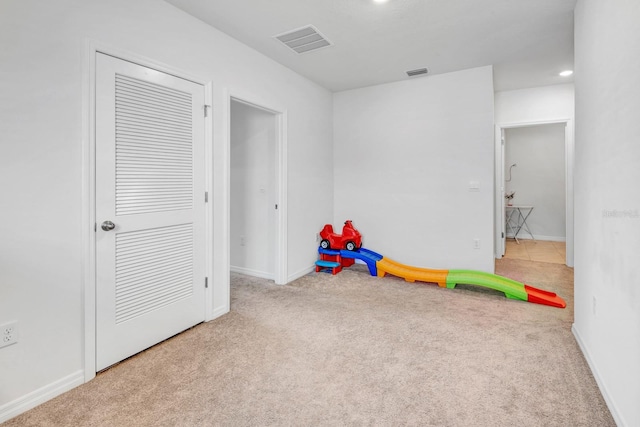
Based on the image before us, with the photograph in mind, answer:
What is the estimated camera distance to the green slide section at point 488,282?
323 centimetres

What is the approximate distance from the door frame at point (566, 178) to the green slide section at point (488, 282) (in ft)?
5.91

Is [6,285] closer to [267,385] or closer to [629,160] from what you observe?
[267,385]

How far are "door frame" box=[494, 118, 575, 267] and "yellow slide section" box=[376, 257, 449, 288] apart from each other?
1.97 metres

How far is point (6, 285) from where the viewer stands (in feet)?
5.25

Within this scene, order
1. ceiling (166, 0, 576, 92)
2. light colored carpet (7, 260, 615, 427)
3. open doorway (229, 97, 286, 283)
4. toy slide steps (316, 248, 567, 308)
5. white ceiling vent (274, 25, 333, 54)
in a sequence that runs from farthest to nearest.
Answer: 1. open doorway (229, 97, 286, 283)
2. toy slide steps (316, 248, 567, 308)
3. white ceiling vent (274, 25, 333, 54)
4. ceiling (166, 0, 576, 92)
5. light colored carpet (7, 260, 615, 427)

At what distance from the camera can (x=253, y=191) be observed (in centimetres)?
409

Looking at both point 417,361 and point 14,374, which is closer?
point 14,374

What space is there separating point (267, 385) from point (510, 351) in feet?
5.52

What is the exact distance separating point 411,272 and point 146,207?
115 inches

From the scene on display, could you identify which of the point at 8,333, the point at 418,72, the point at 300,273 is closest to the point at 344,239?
the point at 300,273

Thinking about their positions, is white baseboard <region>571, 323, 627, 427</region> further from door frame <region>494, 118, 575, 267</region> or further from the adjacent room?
door frame <region>494, 118, 575, 267</region>

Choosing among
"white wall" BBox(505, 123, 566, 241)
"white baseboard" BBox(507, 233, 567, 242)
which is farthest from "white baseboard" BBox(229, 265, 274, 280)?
"white wall" BBox(505, 123, 566, 241)

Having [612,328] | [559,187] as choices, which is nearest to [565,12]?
[612,328]

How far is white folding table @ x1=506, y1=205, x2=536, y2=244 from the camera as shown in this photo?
6.93 m
